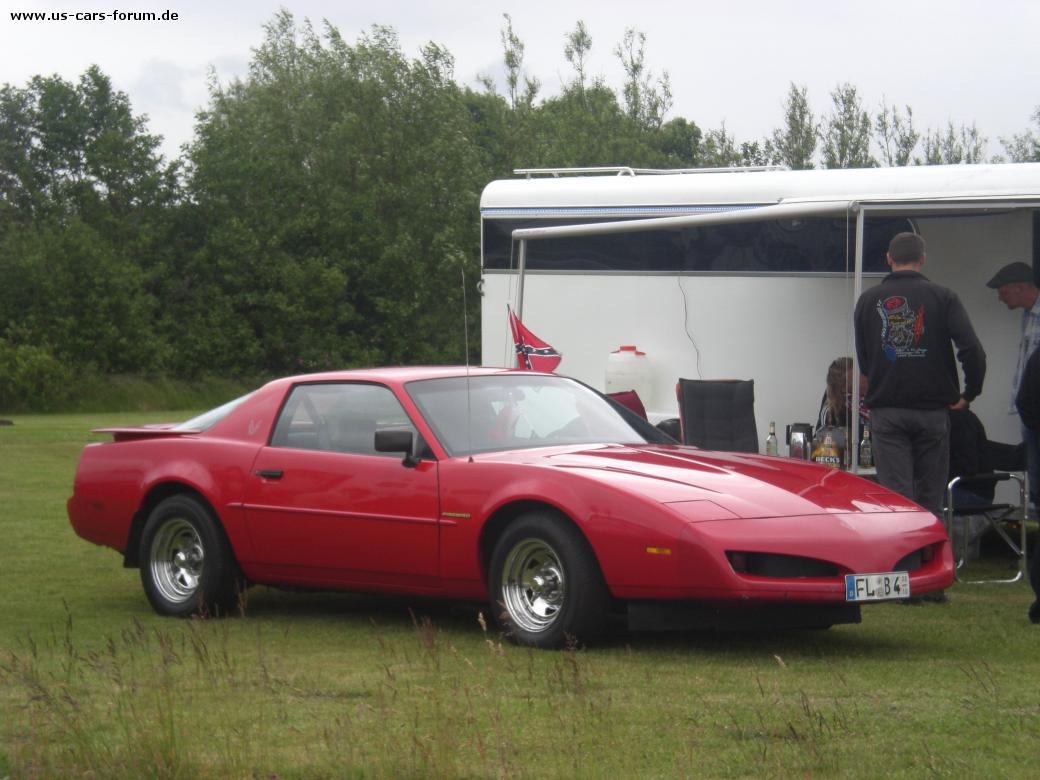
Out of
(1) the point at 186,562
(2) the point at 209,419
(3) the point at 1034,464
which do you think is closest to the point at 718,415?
(3) the point at 1034,464

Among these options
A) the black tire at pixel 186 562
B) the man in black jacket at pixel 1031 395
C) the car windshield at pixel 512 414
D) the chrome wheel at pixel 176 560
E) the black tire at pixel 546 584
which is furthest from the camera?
the chrome wheel at pixel 176 560

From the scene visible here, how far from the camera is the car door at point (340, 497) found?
308 inches

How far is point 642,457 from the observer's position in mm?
7805

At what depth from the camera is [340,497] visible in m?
8.09

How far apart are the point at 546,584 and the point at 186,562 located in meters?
2.41

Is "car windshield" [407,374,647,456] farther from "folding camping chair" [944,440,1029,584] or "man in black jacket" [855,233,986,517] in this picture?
"folding camping chair" [944,440,1029,584]

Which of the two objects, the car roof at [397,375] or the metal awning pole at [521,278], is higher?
the metal awning pole at [521,278]

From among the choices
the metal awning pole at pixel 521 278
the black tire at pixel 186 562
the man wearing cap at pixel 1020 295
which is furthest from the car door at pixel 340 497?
the man wearing cap at pixel 1020 295

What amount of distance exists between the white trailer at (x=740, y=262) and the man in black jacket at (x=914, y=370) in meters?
1.04

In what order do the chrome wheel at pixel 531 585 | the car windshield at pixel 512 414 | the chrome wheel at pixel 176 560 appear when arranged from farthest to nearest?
the chrome wheel at pixel 176 560
the car windshield at pixel 512 414
the chrome wheel at pixel 531 585

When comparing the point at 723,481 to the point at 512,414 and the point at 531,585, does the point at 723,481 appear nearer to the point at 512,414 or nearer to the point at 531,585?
the point at 531,585

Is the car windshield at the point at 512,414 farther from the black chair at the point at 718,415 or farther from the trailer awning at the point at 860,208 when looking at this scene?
the black chair at the point at 718,415

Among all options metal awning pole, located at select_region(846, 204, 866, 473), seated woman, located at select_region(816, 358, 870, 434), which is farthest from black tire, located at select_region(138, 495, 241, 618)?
seated woman, located at select_region(816, 358, 870, 434)

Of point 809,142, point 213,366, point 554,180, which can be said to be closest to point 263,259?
point 213,366
